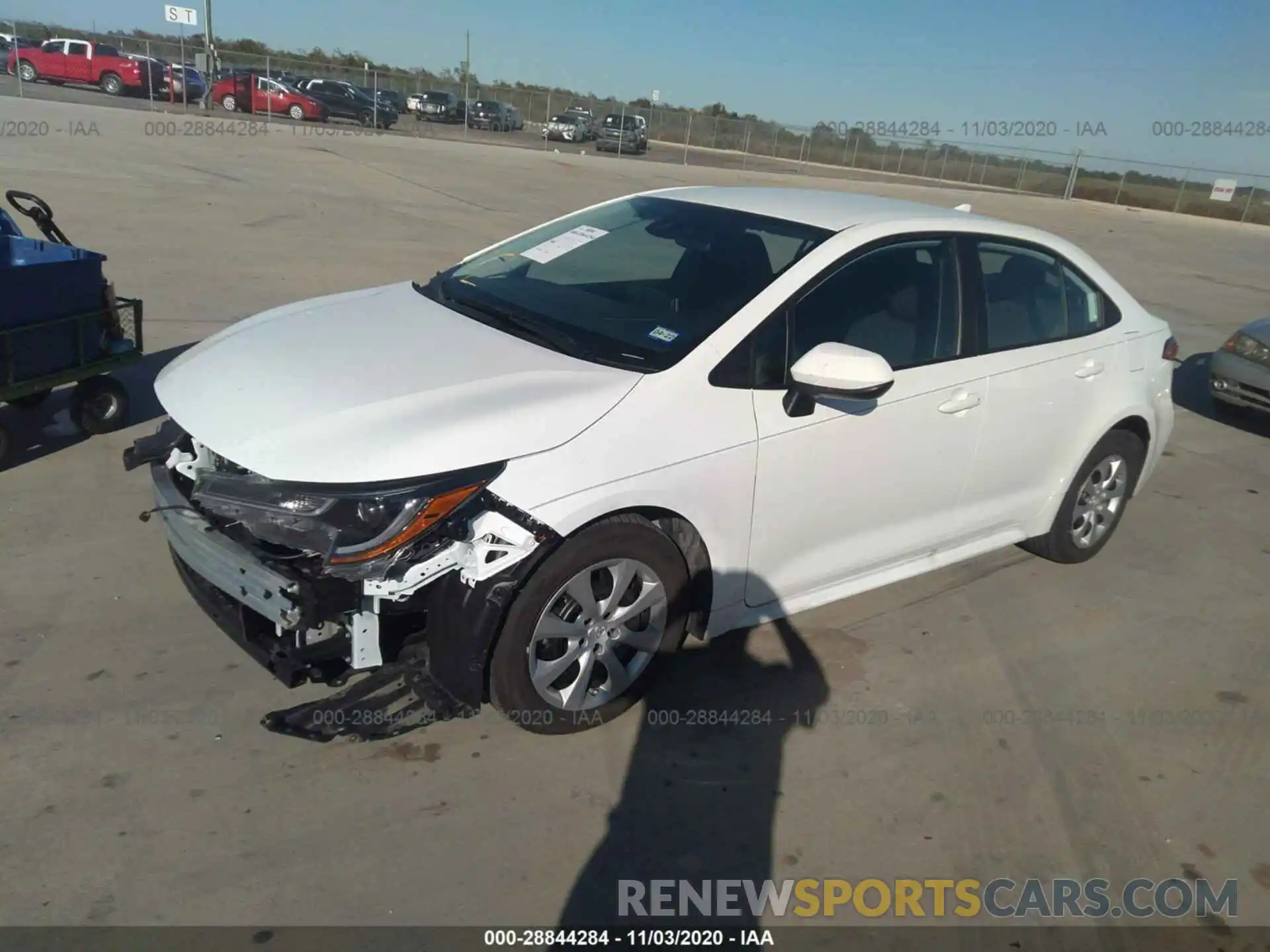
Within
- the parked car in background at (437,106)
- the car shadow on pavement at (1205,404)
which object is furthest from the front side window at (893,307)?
the parked car in background at (437,106)

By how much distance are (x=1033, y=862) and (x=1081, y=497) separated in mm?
2421

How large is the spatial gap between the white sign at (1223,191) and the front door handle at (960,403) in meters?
41.8

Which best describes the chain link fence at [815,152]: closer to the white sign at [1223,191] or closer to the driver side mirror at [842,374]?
the white sign at [1223,191]

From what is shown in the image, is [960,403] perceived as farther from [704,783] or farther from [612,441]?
[704,783]

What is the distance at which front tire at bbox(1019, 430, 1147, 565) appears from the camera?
4.82 meters

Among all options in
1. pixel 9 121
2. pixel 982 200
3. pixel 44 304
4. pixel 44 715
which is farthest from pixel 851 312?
pixel 982 200

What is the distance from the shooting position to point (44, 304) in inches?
194

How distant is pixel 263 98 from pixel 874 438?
35.8 metres

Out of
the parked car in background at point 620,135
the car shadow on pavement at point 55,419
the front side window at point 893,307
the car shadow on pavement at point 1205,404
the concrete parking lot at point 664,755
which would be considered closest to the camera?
the concrete parking lot at point 664,755

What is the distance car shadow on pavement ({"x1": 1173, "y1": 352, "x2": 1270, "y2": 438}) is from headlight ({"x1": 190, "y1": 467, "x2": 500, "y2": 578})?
752 cm

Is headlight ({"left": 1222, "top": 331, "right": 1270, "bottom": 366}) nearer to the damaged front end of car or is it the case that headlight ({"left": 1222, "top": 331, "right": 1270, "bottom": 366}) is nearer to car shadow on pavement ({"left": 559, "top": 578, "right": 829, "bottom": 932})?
car shadow on pavement ({"left": 559, "top": 578, "right": 829, "bottom": 932})

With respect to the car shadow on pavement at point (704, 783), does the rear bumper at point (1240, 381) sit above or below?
above

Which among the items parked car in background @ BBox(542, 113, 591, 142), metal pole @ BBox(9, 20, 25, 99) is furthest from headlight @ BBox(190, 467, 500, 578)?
parked car in background @ BBox(542, 113, 591, 142)

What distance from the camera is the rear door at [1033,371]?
13.7 feet
